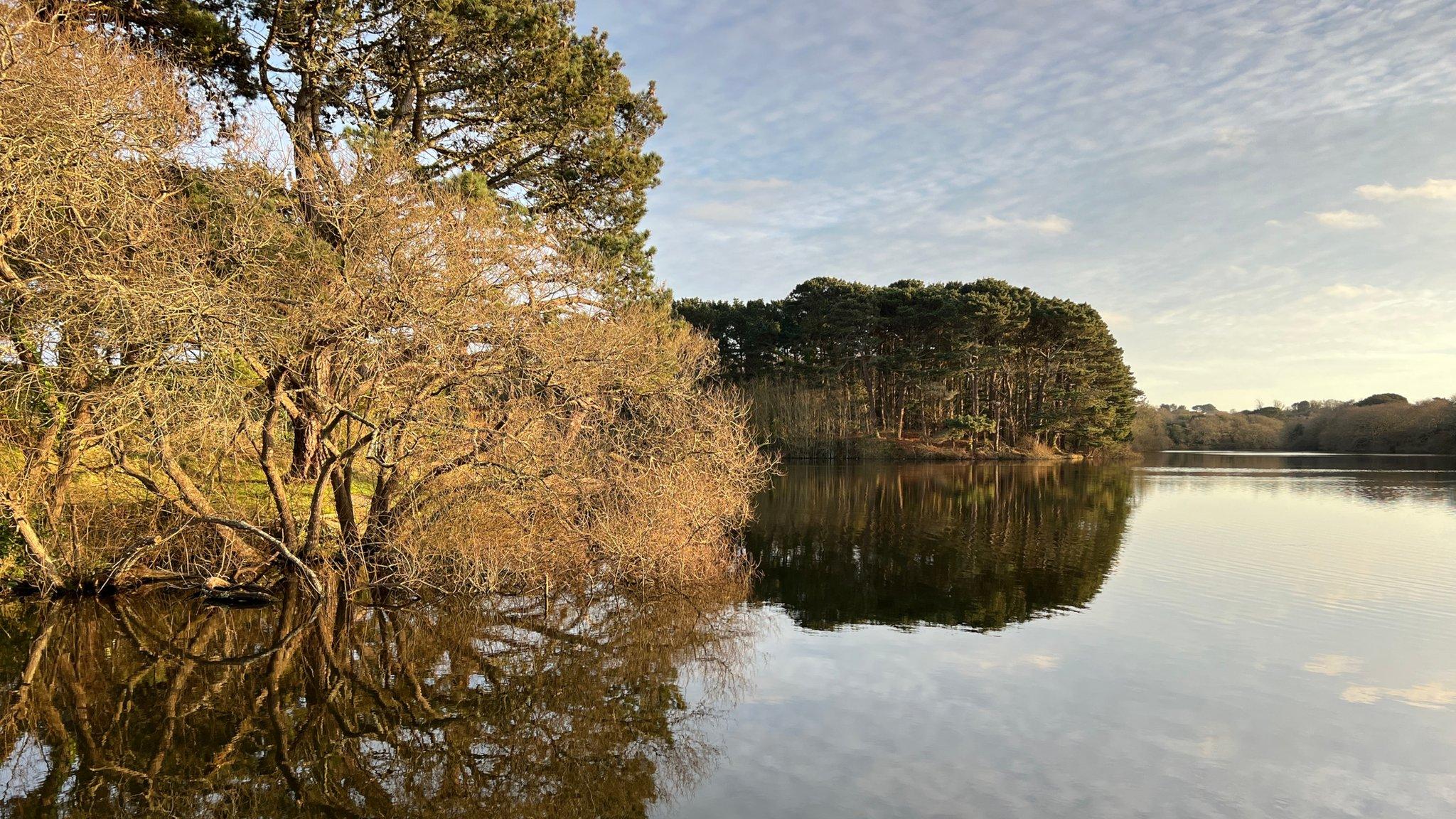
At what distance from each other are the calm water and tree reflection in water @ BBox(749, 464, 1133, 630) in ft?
0.64

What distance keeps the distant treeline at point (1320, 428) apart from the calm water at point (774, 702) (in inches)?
2729

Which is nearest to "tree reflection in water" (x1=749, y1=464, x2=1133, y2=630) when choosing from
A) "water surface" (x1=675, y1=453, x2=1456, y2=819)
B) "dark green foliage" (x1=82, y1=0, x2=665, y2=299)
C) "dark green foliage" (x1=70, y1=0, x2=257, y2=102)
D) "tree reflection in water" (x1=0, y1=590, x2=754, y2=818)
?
"water surface" (x1=675, y1=453, x2=1456, y2=819)

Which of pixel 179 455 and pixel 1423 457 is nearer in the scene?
pixel 179 455

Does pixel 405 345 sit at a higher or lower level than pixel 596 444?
higher

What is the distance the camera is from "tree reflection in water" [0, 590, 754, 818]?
678 centimetres

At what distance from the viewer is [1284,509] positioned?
29.1 metres

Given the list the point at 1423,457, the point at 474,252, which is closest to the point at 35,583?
the point at 474,252

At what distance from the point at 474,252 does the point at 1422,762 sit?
13284 millimetres

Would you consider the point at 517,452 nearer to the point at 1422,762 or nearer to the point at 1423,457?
the point at 1422,762

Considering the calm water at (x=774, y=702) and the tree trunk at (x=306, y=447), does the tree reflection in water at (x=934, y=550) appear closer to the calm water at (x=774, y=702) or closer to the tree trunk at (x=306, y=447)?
the calm water at (x=774, y=702)

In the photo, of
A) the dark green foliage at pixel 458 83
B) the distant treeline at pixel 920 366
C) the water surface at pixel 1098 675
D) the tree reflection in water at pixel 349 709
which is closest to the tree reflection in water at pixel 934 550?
the water surface at pixel 1098 675

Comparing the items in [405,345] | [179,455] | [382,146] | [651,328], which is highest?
[382,146]

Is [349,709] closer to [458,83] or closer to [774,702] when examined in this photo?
[774,702]

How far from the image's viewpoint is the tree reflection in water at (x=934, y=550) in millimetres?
14680
